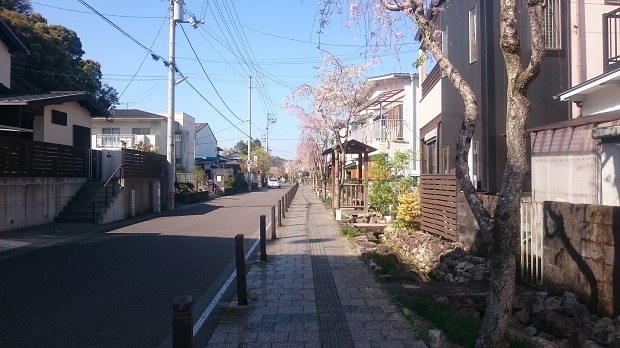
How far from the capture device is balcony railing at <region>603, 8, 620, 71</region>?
38.2ft

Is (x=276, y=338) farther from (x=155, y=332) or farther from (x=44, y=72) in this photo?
(x=44, y=72)

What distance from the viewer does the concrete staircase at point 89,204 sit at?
20562mm

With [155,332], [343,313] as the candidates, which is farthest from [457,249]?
[155,332]

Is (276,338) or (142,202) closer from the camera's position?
(276,338)

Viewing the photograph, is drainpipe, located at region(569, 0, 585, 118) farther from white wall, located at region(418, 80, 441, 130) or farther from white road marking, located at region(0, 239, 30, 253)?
white road marking, located at region(0, 239, 30, 253)

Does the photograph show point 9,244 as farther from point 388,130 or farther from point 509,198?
point 388,130

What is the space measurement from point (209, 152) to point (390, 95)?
51.7 metres

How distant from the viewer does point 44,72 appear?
29703mm

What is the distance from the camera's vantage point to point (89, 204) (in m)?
21.6

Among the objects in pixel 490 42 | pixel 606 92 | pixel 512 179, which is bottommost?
pixel 512 179

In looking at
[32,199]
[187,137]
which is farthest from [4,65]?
[187,137]

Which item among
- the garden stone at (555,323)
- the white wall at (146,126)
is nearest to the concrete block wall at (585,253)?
the garden stone at (555,323)

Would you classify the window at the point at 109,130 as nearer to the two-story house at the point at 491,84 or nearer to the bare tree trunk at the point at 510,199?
the two-story house at the point at 491,84

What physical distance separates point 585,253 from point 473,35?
25.8ft
